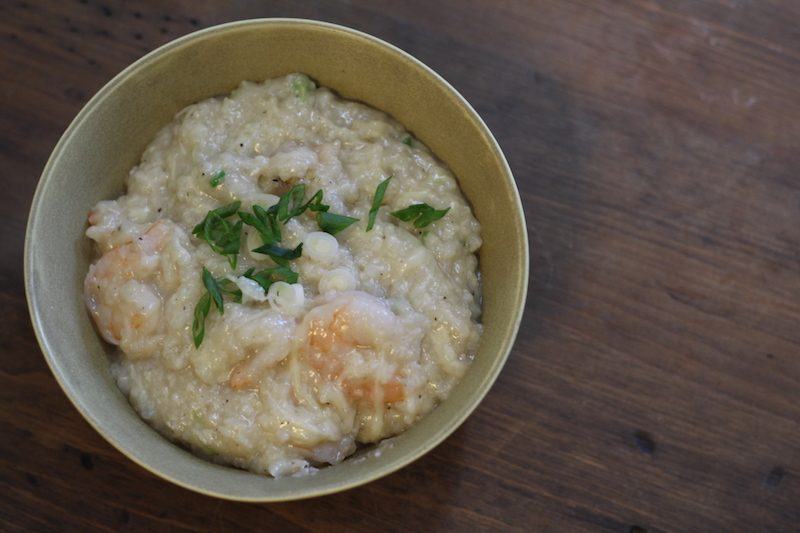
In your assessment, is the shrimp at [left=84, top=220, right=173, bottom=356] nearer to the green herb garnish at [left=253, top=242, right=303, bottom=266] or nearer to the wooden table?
the green herb garnish at [left=253, top=242, right=303, bottom=266]

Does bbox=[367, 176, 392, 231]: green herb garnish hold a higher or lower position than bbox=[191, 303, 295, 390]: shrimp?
higher

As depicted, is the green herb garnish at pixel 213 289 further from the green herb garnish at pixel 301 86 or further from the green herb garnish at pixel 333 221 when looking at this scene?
the green herb garnish at pixel 301 86

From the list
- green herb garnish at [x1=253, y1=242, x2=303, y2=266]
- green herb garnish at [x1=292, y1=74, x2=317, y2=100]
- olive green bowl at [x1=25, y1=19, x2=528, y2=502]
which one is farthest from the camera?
green herb garnish at [x1=292, y1=74, x2=317, y2=100]

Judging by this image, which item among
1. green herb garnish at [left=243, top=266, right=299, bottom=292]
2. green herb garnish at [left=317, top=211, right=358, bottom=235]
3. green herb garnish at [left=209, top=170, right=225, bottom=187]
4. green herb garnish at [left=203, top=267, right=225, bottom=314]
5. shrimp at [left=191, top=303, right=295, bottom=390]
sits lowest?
shrimp at [left=191, top=303, right=295, bottom=390]

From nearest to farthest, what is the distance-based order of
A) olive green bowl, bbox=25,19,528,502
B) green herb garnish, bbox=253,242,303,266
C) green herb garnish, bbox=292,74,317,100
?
olive green bowl, bbox=25,19,528,502, green herb garnish, bbox=253,242,303,266, green herb garnish, bbox=292,74,317,100

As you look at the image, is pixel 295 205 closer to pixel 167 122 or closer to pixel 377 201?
pixel 377 201

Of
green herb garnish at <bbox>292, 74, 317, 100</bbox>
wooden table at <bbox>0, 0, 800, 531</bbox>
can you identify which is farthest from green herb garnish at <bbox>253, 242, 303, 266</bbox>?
wooden table at <bbox>0, 0, 800, 531</bbox>

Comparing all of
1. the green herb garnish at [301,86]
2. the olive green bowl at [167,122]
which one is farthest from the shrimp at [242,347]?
the green herb garnish at [301,86]
